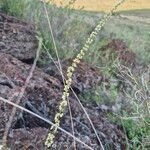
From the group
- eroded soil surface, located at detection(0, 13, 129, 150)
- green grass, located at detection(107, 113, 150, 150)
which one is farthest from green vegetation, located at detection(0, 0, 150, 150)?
eroded soil surface, located at detection(0, 13, 129, 150)

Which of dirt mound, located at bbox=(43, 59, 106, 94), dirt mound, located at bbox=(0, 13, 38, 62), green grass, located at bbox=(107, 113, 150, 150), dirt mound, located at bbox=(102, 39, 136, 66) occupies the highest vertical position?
dirt mound, located at bbox=(0, 13, 38, 62)

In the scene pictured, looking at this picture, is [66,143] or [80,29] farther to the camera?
[80,29]

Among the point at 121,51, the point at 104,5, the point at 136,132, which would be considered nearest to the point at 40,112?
the point at 136,132

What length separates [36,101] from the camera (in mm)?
3584

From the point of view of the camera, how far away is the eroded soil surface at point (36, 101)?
308 cm

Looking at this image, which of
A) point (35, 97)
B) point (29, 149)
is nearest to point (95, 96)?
point (35, 97)

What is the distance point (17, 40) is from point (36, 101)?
1259 millimetres

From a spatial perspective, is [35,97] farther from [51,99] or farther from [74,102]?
[74,102]

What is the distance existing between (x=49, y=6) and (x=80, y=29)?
0.54 m

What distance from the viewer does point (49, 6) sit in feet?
24.2

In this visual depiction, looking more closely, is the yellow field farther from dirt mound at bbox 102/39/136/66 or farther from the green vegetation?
the green vegetation

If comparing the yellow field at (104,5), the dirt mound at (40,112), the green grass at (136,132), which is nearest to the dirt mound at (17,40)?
the dirt mound at (40,112)

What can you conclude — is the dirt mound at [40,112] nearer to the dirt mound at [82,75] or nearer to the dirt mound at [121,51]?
the dirt mound at [82,75]

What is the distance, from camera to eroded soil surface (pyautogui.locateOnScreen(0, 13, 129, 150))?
308 centimetres
